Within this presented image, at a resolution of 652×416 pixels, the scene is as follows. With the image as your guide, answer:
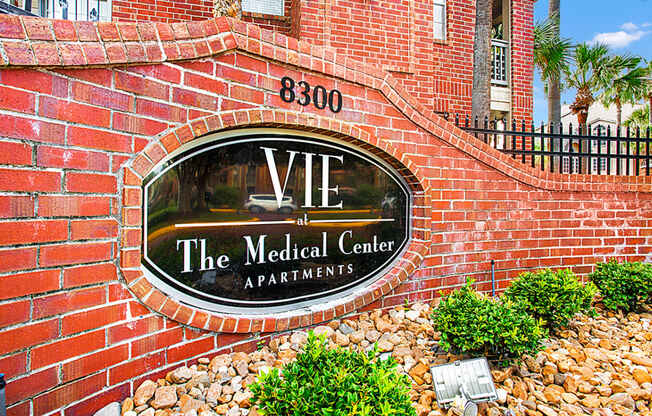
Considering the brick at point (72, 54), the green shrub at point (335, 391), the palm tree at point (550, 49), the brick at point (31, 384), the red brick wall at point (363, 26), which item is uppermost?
the palm tree at point (550, 49)

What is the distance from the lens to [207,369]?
2.35 metres

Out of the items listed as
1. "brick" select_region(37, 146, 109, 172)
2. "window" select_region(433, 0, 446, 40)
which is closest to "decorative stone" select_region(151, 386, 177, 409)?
"brick" select_region(37, 146, 109, 172)

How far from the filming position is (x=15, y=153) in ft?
5.51

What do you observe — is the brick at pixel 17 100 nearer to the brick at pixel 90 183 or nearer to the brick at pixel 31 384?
the brick at pixel 90 183

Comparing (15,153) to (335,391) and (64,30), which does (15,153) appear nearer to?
(64,30)

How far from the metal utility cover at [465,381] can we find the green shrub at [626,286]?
7.21ft

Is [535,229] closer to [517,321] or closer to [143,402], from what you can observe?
[517,321]

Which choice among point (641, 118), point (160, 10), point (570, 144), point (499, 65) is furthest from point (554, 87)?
point (641, 118)

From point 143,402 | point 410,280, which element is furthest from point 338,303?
point 143,402

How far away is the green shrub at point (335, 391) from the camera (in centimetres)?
145

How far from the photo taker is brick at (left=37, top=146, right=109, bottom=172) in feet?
5.80

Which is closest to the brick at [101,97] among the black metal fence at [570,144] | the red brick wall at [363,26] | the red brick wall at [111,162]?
the red brick wall at [111,162]

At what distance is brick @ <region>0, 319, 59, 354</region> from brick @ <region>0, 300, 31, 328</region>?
0.03 metres

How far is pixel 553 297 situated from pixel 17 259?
3461 millimetres
